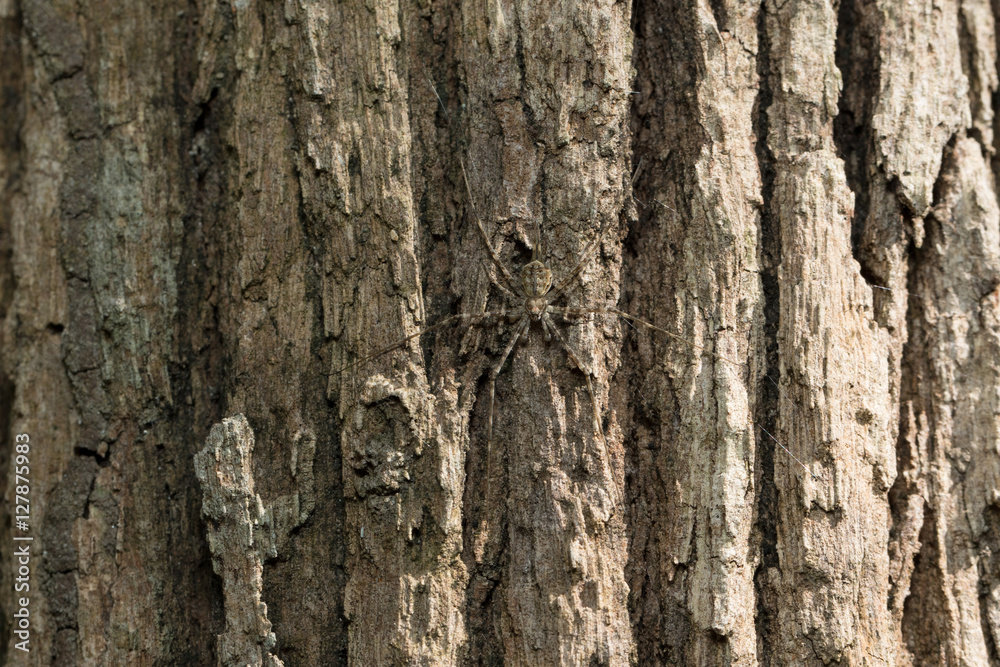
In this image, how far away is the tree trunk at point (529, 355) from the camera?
2.13 m

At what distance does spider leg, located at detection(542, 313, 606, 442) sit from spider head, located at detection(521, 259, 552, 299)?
0.07 m

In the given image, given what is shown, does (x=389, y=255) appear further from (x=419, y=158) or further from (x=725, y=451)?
(x=725, y=451)

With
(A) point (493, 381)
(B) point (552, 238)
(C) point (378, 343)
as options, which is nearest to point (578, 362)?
(A) point (493, 381)

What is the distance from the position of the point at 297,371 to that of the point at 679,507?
1.26m

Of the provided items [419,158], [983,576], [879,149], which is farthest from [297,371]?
[983,576]

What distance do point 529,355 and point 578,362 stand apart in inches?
6.1

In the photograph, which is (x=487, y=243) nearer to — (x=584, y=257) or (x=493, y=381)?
(x=584, y=257)

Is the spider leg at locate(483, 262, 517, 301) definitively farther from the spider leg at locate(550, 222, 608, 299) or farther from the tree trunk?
the spider leg at locate(550, 222, 608, 299)

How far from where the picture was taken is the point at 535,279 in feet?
7.16

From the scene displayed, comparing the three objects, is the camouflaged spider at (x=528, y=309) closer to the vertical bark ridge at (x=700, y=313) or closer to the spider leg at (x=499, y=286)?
the spider leg at (x=499, y=286)

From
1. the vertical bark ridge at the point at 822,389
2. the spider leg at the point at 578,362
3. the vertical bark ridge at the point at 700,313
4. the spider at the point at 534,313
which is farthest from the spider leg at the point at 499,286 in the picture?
the vertical bark ridge at the point at 822,389

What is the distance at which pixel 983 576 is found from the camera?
7.47 ft

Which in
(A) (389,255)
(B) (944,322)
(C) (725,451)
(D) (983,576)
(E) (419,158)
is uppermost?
(E) (419,158)

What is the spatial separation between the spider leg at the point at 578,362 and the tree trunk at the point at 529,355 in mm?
32
